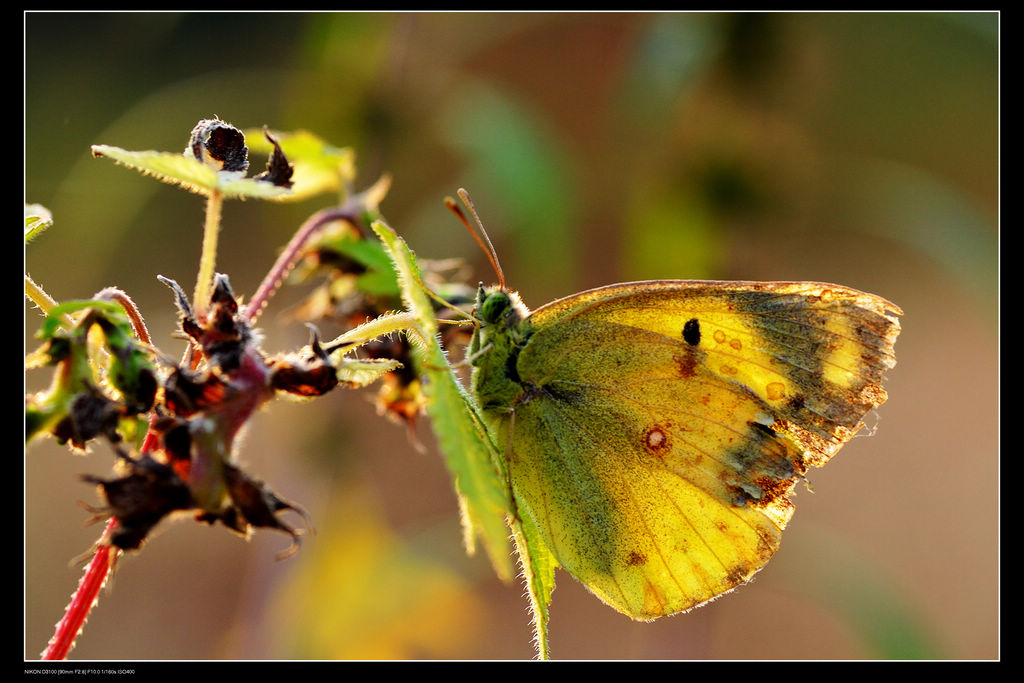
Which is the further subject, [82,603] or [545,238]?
[545,238]

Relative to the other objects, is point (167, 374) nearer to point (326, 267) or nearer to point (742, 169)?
point (326, 267)

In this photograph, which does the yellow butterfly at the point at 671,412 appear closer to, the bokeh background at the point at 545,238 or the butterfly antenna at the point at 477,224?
the butterfly antenna at the point at 477,224

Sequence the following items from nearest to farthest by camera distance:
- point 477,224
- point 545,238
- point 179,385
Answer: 1. point 179,385
2. point 477,224
3. point 545,238

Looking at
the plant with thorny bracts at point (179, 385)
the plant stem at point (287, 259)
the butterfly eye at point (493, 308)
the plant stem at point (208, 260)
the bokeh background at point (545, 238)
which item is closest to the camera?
the plant with thorny bracts at point (179, 385)

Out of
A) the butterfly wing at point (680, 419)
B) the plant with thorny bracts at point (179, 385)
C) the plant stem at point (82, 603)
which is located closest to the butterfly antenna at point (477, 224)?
the butterfly wing at point (680, 419)

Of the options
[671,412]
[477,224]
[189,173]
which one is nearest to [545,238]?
[477,224]

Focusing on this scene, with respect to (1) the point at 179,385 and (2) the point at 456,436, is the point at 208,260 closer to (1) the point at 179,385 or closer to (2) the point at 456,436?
(1) the point at 179,385
